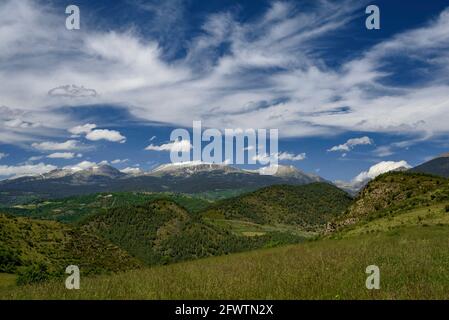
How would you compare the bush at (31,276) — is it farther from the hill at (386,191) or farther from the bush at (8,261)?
the hill at (386,191)

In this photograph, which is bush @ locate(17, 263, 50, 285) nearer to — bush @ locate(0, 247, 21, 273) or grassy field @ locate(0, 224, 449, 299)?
bush @ locate(0, 247, 21, 273)

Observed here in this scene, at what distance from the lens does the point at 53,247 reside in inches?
2975

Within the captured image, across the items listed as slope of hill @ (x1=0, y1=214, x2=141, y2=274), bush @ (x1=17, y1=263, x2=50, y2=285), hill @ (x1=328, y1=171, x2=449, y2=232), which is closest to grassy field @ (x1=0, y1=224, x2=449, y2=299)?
bush @ (x1=17, y1=263, x2=50, y2=285)

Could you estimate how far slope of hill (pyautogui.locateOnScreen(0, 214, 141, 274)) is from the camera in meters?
62.5

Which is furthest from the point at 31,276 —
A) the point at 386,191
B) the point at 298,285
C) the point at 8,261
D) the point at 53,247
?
the point at 386,191

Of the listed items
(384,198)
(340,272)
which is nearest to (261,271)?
(340,272)

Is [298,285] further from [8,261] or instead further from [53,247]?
[53,247]

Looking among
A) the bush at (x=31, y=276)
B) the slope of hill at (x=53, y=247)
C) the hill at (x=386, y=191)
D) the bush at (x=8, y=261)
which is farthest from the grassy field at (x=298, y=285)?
the hill at (x=386, y=191)

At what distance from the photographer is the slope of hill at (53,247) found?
205 feet
